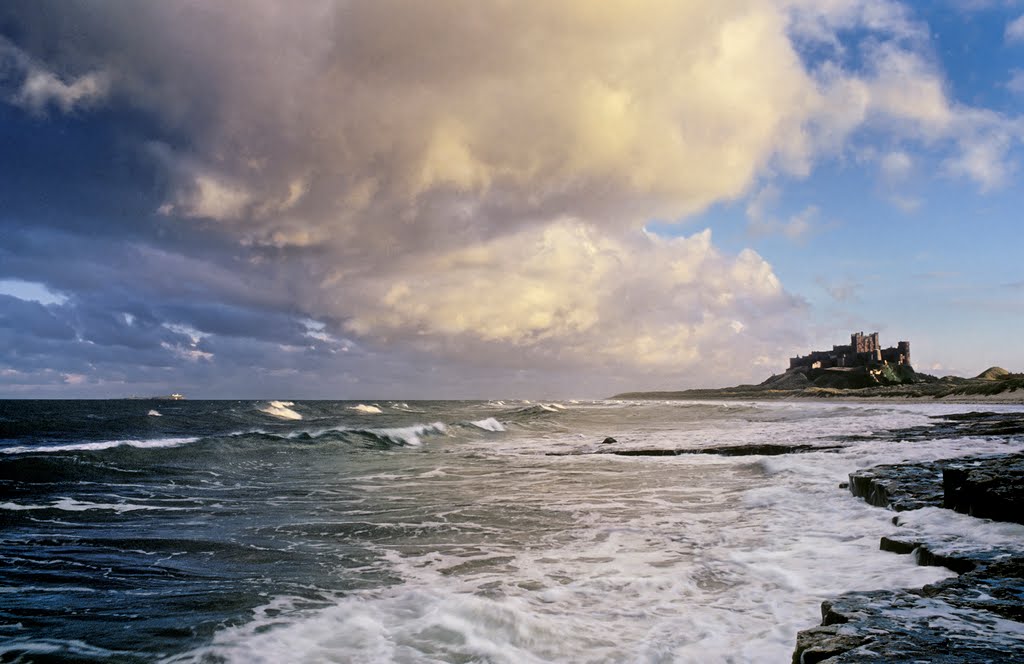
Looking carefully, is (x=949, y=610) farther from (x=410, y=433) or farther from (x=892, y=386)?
(x=892, y=386)

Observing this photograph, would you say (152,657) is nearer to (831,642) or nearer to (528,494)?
(831,642)

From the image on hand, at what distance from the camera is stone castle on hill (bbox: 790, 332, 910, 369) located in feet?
402

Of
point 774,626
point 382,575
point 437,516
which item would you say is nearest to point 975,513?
point 774,626

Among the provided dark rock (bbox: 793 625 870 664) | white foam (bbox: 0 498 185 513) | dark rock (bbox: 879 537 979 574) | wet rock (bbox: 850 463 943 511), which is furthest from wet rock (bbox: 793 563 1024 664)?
white foam (bbox: 0 498 185 513)

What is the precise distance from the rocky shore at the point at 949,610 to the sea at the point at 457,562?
0.27 meters

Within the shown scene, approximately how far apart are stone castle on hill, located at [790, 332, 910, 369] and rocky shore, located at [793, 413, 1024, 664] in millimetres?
129758

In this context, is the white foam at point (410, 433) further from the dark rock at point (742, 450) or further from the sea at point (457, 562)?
the sea at point (457, 562)

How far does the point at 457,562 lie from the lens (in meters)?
7.54

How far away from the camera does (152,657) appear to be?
4852 millimetres

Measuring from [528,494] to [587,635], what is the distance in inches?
314

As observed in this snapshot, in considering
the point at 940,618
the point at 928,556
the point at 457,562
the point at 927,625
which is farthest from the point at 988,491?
the point at 457,562

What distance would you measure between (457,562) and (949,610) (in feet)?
17.6

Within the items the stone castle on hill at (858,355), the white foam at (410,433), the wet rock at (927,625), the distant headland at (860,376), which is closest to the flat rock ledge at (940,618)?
the wet rock at (927,625)

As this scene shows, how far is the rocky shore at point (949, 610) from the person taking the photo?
3.08 meters
